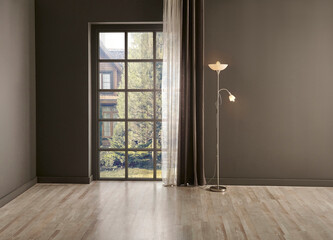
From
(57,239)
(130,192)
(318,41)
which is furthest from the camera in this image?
(318,41)

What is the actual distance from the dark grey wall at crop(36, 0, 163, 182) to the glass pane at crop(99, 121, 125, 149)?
0.29 metres

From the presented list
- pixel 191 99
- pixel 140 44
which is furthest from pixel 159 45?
pixel 191 99

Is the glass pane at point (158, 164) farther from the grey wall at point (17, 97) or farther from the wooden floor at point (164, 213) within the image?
the grey wall at point (17, 97)

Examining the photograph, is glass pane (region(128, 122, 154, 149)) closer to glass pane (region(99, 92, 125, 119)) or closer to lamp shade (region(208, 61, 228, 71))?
glass pane (region(99, 92, 125, 119))

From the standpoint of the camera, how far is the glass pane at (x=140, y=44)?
250 inches

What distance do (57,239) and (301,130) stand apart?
367cm

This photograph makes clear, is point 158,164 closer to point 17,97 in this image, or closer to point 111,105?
point 111,105

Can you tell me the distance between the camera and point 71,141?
625 cm

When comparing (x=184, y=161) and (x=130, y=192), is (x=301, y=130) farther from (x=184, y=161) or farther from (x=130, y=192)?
(x=130, y=192)

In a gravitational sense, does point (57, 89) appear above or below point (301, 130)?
above

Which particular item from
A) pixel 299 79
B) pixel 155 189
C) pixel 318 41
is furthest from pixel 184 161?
pixel 318 41

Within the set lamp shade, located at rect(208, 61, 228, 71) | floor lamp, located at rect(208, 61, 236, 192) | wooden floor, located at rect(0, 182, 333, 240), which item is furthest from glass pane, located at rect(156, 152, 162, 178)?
lamp shade, located at rect(208, 61, 228, 71)

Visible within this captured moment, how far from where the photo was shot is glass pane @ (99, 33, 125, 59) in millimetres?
6367

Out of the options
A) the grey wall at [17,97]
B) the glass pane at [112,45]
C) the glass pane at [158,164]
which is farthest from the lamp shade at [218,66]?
the grey wall at [17,97]
